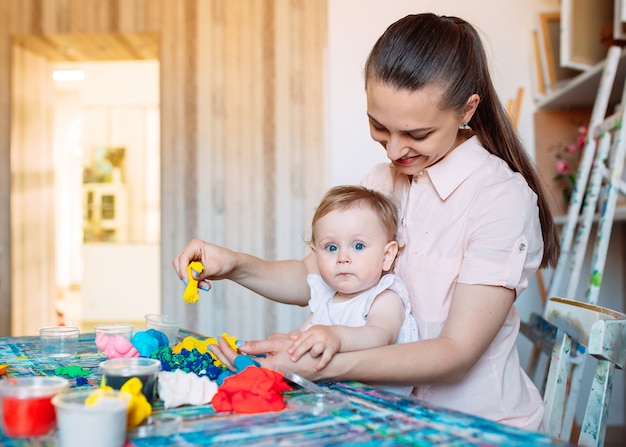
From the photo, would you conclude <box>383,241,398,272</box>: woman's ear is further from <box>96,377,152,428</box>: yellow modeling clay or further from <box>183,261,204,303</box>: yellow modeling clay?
<box>96,377,152,428</box>: yellow modeling clay

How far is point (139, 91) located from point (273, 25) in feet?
16.6

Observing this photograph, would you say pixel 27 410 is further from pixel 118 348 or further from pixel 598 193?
pixel 598 193

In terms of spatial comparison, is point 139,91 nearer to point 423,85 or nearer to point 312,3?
point 312,3

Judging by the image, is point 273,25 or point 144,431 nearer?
point 144,431

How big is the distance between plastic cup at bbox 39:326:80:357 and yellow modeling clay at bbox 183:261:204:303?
0.83 ft

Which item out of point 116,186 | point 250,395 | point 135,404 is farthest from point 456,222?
point 116,186

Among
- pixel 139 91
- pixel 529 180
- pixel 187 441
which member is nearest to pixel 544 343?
pixel 529 180

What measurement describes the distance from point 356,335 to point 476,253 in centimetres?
27

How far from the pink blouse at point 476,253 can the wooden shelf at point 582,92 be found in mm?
1289

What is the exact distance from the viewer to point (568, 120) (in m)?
3.12

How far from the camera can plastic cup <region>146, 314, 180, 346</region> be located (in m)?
1.46

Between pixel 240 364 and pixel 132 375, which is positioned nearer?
pixel 132 375

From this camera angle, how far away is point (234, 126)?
3654 millimetres

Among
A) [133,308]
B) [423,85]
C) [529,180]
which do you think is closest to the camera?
[423,85]
